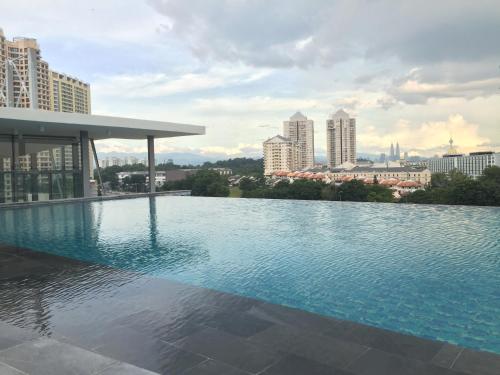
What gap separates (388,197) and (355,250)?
86.7ft

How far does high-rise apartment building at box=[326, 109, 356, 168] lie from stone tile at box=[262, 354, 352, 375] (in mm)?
137968

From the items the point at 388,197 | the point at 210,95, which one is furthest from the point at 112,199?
the point at 388,197

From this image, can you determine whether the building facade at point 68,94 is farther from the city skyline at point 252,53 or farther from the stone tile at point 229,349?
the stone tile at point 229,349

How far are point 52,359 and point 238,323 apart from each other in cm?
159

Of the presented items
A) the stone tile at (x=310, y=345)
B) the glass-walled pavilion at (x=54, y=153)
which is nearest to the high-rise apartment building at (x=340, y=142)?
the glass-walled pavilion at (x=54, y=153)

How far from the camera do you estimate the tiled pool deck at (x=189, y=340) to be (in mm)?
2914

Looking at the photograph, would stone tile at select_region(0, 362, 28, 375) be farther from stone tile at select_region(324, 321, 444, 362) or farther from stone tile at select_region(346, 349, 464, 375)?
stone tile at select_region(324, 321, 444, 362)

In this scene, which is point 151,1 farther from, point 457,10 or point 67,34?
point 457,10

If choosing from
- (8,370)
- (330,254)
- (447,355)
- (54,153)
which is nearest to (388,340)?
(447,355)

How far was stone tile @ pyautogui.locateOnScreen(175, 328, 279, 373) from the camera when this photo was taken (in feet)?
9.87

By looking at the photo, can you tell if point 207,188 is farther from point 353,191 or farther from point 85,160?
point 353,191

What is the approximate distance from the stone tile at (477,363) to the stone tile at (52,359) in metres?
2.53

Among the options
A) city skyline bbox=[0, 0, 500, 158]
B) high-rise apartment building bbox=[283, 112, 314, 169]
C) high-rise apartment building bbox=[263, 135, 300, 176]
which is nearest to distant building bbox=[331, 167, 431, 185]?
high-rise apartment building bbox=[263, 135, 300, 176]

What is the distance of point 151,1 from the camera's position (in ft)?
46.8
